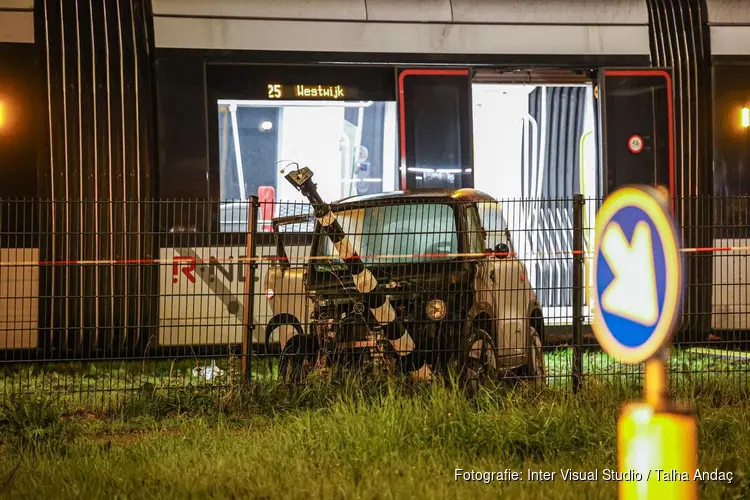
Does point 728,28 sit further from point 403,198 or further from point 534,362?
point 534,362

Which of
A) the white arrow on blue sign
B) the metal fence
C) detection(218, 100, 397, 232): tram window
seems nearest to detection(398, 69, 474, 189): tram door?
detection(218, 100, 397, 232): tram window

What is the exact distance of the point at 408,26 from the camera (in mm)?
9516

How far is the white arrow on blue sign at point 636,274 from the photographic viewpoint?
2791 mm

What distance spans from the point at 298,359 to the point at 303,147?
10.3 feet

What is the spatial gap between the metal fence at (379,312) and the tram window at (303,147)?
1689mm

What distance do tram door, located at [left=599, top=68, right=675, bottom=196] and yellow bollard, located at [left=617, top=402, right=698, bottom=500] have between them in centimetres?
721

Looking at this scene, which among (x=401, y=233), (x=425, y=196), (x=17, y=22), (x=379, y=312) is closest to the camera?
(x=401, y=233)

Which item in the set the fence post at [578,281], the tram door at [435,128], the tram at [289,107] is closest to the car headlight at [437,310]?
the fence post at [578,281]

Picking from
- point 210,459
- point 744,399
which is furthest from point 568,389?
point 210,459

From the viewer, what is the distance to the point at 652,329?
2.82 metres

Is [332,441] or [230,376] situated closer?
[332,441]

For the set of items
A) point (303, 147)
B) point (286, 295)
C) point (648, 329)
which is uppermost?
point (303, 147)

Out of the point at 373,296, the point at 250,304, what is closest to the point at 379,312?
the point at 373,296

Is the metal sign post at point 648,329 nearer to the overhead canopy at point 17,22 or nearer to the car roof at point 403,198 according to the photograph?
the car roof at point 403,198
